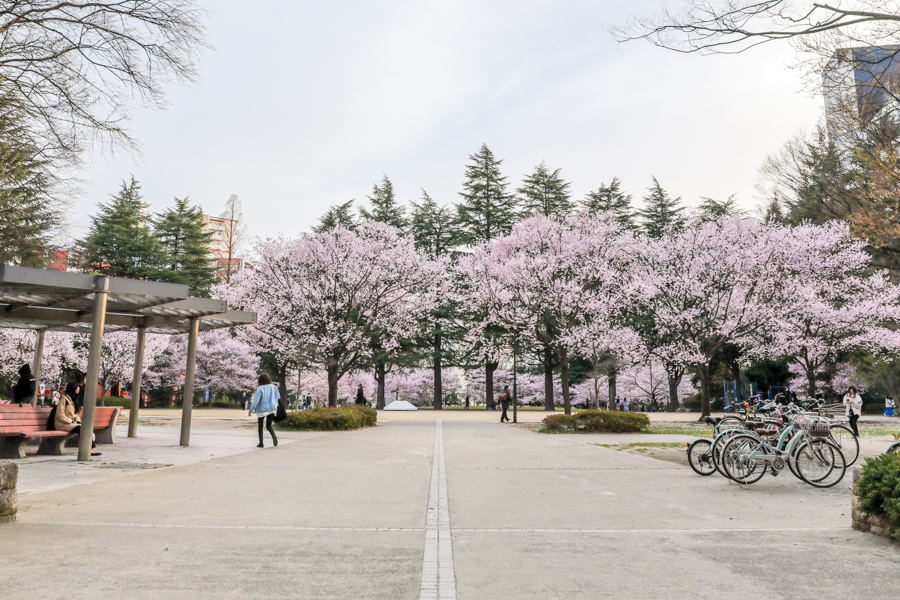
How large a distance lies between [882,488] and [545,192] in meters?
47.1

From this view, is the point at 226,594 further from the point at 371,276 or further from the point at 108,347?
the point at 108,347

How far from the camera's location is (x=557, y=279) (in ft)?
101

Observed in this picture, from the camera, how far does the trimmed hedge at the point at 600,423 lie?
68.2 feet

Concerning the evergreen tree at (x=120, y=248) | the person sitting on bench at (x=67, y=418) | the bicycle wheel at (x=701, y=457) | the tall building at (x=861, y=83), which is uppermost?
the evergreen tree at (x=120, y=248)

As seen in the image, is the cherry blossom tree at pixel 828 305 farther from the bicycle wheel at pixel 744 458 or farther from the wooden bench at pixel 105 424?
the wooden bench at pixel 105 424

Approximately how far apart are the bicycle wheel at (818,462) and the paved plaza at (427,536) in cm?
23

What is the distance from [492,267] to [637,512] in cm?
2542

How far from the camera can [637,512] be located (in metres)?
6.66

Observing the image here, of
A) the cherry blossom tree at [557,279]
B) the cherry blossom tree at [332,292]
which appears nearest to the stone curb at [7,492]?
the cherry blossom tree at [332,292]

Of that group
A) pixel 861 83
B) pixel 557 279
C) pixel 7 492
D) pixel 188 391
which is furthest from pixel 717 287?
pixel 7 492

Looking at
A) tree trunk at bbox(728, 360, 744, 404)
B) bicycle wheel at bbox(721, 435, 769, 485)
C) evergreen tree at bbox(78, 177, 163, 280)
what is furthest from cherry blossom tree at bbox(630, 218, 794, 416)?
evergreen tree at bbox(78, 177, 163, 280)

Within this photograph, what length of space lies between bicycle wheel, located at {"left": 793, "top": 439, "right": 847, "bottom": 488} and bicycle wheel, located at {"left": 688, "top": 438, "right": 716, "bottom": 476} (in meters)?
1.26

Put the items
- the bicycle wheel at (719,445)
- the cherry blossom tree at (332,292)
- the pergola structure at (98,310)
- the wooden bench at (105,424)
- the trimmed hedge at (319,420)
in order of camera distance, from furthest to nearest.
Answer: the cherry blossom tree at (332,292) < the trimmed hedge at (319,420) < the wooden bench at (105,424) < the pergola structure at (98,310) < the bicycle wheel at (719,445)

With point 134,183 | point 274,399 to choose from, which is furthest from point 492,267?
point 134,183
